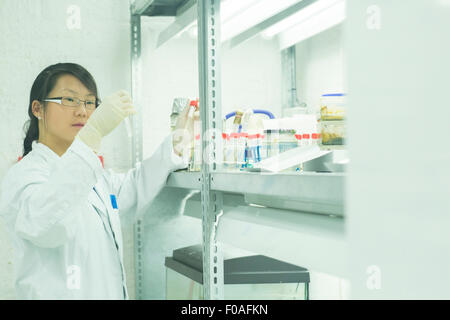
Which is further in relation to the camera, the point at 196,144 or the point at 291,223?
the point at 196,144

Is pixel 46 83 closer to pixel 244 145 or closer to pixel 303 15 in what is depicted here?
pixel 244 145

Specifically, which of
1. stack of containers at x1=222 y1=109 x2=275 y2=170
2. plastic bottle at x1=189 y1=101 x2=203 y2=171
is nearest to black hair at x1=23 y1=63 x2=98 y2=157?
plastic bottle at x1=189 y1=101 x2=203 y2=171

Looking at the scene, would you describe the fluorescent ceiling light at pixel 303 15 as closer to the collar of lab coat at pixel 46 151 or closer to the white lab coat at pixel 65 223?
the white lab coat at pixel 65 223

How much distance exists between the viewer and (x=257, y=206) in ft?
3.87

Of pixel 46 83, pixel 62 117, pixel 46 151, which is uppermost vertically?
pixel 46 83

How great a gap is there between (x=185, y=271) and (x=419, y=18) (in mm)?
1250

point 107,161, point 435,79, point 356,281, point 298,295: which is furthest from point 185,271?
point 435,79

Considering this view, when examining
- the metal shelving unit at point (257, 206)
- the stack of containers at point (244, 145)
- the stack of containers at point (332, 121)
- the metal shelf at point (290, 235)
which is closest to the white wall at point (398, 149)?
the metal shelving unit at point (257, 206)

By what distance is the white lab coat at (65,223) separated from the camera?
1.15 meters

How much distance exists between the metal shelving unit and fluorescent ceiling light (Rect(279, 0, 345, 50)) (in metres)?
0.13

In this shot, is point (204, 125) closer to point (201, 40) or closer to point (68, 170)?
point (201, 40)

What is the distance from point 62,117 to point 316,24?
101 centimetres

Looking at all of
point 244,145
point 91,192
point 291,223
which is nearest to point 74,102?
point 91,192
